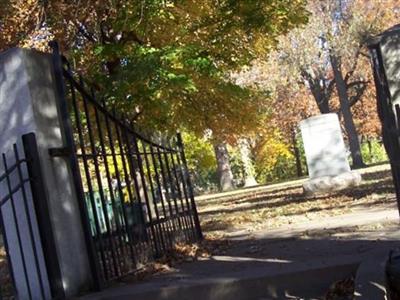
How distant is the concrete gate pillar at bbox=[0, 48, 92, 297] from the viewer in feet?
20.9

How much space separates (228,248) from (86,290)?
3323 mm

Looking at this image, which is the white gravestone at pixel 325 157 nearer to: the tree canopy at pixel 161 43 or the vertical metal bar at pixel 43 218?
the tree canopy at pixel 161 43

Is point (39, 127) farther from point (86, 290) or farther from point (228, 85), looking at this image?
point (228, 85)

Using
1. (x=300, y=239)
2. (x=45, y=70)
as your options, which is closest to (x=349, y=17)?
(x=300, y=239)

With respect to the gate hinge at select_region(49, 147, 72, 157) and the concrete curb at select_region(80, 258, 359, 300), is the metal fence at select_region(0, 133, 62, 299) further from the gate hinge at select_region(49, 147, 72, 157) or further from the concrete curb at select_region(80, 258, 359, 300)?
the concrete curb at select_region(80, 258, 359, 300)

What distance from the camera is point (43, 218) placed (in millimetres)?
6184

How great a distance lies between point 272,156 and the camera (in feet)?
190

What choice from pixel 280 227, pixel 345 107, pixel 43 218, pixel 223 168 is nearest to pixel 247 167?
pixel 223 168

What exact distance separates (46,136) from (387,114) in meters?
3.32

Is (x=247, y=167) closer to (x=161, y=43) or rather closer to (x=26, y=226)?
(x=161, y=43)

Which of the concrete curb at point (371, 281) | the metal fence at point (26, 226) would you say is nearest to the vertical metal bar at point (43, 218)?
the metal fence at point (26, 226)

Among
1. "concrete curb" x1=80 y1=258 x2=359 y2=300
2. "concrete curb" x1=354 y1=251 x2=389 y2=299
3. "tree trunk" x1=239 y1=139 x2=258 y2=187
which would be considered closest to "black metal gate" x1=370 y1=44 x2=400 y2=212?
"concrete curb" x1=354 y1=251 x2=389 y2=299

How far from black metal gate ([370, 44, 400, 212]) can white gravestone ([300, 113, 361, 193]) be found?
14.4 m

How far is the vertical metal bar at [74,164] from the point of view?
6.60 m
